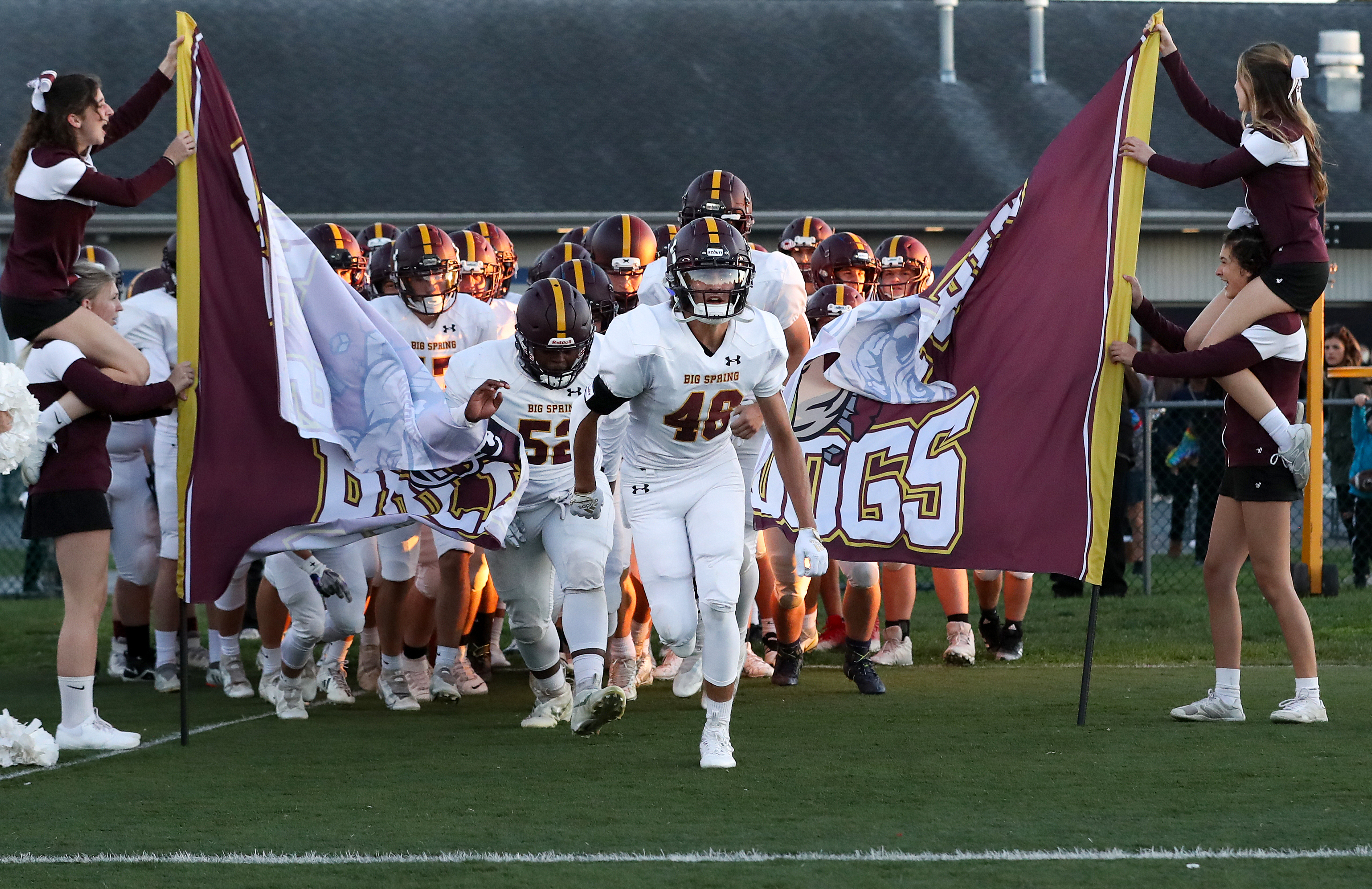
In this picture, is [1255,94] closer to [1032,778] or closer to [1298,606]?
[1298,606]

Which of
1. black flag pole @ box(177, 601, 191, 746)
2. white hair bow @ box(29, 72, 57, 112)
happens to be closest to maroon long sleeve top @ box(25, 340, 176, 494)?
black flag pole @ box(177, 601, 191, 746)

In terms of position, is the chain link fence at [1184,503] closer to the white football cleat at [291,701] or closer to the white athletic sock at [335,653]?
the white athletic sock at [335,653]

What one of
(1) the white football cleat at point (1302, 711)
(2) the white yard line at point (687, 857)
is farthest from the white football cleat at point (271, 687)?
(1) the white football cleat at point (1302, 711)

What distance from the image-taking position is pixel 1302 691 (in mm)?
6965

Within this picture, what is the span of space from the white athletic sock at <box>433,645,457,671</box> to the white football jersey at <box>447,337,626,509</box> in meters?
1.24

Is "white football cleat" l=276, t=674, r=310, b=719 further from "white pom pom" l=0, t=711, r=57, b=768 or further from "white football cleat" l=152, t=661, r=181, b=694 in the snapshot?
"white pom pom" l=0, t=711, r=57, b=768

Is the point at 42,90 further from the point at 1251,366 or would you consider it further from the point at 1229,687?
the point at 1229,687

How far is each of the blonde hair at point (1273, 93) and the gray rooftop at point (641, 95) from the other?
44.7 ft

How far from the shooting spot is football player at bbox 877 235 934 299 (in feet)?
31.2

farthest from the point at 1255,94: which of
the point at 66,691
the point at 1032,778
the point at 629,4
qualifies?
the point at 629,4

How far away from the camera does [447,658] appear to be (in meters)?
8.26

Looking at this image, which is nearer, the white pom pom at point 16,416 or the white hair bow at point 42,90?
the white pom pom at point 16,416

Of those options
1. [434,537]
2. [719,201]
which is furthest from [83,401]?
[719,201]

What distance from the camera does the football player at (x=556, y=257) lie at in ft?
30.0
